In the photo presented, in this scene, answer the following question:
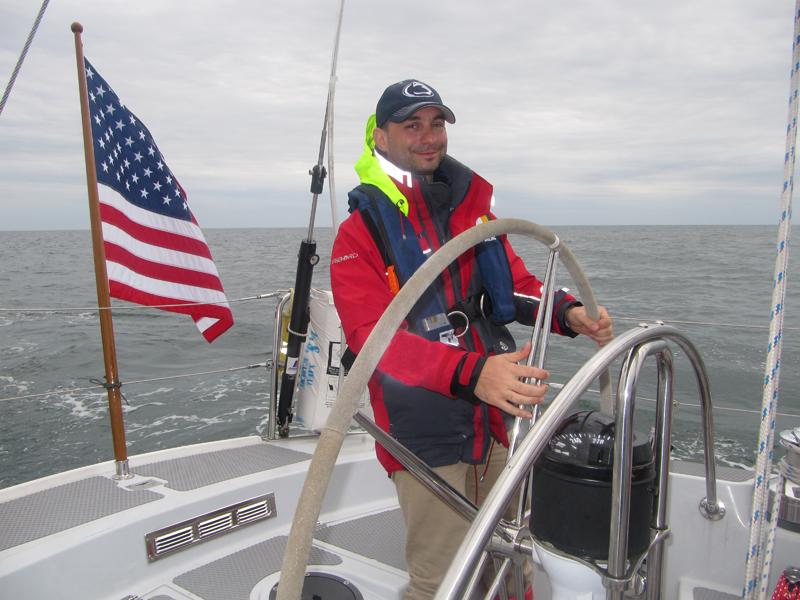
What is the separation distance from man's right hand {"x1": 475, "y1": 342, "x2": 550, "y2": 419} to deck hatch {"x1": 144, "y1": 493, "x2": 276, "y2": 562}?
1.34 m

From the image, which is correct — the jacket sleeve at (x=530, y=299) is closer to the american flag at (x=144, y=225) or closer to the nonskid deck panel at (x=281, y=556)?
the nonskid deck panel at (x=281, y=556)

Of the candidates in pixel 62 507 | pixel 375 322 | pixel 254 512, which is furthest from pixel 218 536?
pixel 375 322

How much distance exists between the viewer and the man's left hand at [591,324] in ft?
5.07

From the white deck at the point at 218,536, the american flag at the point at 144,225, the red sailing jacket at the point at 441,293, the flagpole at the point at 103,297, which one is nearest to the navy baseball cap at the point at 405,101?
the red sailing jacket at the point at 441,293

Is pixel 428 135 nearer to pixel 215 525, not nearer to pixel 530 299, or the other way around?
pixel 530 299

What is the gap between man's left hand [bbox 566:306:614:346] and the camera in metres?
1.55

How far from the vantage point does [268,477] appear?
7.61 feet

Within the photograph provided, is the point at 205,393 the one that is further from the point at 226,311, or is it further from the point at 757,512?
the point at 757,512

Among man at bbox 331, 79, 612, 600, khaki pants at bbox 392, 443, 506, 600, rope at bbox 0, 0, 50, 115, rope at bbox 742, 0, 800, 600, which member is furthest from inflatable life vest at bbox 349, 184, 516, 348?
rope at bbox 0, 0, 50, 115

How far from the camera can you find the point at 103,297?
7.26 feet

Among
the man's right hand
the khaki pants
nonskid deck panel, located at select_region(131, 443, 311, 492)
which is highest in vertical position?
the man's right hand

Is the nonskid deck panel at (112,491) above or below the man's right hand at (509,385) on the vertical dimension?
below

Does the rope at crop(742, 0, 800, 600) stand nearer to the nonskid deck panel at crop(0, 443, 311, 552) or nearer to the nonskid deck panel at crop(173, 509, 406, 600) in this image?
the nonskid deck panel at crop(173, 509, 406, 600)

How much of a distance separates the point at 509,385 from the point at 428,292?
1.46 feet
